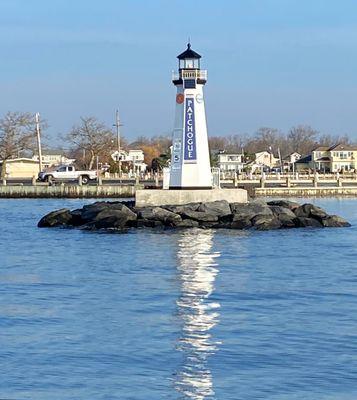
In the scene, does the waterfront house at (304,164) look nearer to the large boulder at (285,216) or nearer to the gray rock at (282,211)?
the gray rock at (282,211)

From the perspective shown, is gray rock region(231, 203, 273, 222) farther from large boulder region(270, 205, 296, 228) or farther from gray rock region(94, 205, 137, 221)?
gray rock region(94, 205, 137, 221)

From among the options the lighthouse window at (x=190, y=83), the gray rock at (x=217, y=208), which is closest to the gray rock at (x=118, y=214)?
the gray rock at (x=217, y=208)

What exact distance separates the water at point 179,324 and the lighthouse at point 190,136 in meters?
13.2

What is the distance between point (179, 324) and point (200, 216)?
2410cm

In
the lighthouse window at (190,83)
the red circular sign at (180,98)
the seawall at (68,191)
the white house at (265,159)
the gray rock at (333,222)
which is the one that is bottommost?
the gray rock at (333,222)

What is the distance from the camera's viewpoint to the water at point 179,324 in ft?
40.8

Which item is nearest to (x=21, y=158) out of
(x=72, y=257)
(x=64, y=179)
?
(x=64, y=179)

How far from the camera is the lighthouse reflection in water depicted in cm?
1248

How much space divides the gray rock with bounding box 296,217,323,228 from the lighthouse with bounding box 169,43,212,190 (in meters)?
4.95

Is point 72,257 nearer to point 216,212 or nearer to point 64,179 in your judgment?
point 216,212

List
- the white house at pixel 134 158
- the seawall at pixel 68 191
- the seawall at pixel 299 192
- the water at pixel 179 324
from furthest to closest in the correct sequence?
1. the white house at pixel 134 158
2. the seawall at pixel 299 192
3. the seawall at pixel 68 191
4. the water at pixel 179 324

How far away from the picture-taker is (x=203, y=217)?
40.3m

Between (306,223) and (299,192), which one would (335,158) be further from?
(306,223)

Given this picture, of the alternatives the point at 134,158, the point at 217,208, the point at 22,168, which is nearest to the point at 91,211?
the point at 217,208
